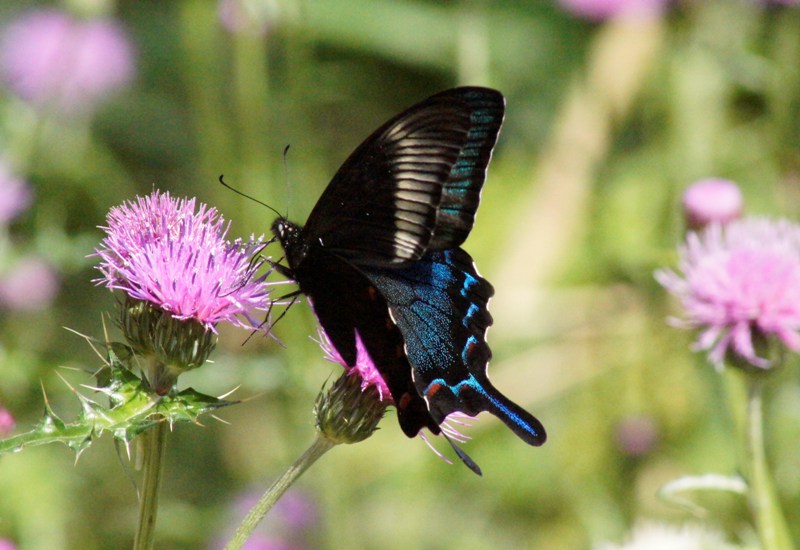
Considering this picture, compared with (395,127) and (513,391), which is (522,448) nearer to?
(513,391)

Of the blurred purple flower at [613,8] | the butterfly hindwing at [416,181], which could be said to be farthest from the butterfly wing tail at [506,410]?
the blurred purple flower at [613,8]

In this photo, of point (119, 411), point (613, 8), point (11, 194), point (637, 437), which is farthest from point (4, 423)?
point (613, 8)

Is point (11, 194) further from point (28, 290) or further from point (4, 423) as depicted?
point (4, 423)

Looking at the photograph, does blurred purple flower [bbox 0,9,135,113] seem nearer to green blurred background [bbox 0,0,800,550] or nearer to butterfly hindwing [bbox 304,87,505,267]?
green blurred background [bbox 0,0,800,550]

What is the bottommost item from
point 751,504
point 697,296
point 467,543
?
point 467,543

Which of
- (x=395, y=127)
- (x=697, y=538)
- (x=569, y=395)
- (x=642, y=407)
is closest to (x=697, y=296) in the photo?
(x=697, y=538)

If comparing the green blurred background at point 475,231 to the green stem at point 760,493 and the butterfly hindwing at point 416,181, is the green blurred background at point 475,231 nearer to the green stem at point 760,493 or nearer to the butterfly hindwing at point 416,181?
the green stem at point 760,493

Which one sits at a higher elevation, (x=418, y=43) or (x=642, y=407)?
(x=418, y=43)

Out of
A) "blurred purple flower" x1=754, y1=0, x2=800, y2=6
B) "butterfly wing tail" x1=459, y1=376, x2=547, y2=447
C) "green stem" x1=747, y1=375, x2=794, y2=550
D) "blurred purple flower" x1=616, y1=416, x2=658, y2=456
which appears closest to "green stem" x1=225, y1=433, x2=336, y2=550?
"butterfly wing tail" x1=459, y1=376, x2=547, y2=447
